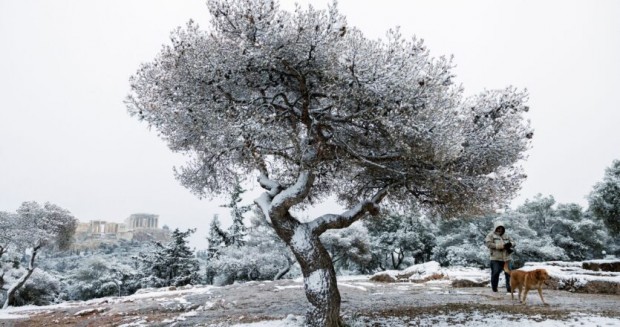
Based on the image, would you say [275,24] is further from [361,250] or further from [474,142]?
[361,250]

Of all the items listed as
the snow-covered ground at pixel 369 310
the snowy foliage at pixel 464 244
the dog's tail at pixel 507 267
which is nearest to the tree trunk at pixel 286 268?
the snowy foliage at pixel 464 244

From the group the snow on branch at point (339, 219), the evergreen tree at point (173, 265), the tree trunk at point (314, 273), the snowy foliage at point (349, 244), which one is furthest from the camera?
the evergreen tree at point (173, 265)

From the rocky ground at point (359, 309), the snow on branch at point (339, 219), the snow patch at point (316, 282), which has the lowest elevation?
the rocky ground at point (359, 309)

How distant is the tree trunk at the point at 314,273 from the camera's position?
8273 mm

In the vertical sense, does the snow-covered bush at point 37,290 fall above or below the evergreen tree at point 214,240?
below

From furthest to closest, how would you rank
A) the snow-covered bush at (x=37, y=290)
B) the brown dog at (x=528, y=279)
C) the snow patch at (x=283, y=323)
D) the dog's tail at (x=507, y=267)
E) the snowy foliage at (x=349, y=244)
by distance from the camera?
the snowy foliage at (x=349, y=244) < the snow-covered bush at (x=37, y=290) < the dog's tail at (x=507, y=267) < the brown dog at (x=528, y=279) < the snow patch at (x=283, y=323)

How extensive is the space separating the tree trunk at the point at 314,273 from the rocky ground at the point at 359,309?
2.61ft

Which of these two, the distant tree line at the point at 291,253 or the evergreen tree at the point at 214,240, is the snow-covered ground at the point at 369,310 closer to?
the distant tree line at the point at 291,253

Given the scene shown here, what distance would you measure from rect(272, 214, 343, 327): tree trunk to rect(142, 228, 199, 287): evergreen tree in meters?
32.8

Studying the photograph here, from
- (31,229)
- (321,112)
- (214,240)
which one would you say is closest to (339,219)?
(321,112)

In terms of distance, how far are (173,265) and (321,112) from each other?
34751 mm

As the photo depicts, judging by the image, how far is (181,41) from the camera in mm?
9133

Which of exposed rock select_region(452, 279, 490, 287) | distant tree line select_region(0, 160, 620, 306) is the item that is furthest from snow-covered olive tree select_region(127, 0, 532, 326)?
distant tree line select_region(0, 160, 620, 306)

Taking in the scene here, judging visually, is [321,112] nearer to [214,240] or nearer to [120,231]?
[214,240]
